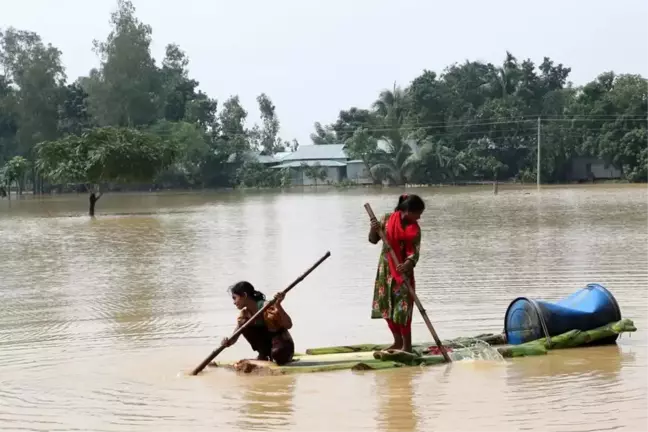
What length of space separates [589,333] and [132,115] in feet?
204

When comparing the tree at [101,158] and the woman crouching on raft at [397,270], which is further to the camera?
the tree at [101,158]

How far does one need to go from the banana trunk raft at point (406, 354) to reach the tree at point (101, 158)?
25971 mm

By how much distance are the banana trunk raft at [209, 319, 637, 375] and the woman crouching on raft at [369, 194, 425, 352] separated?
0.75 feet

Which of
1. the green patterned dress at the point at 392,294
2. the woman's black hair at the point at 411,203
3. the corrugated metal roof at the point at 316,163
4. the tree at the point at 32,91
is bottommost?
the green patterned dress at the point at 392,294

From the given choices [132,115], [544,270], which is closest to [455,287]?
[544,270]

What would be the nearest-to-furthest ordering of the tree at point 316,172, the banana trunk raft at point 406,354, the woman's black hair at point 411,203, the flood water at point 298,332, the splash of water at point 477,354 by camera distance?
the flood water at point 298,332
the banana trunk raft at point 406,354
the woman's black hair at point 411,203
the splash of water at point 477,354
the tree at point 316,172

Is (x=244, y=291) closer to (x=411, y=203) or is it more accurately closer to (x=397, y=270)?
(x=397, y=270)

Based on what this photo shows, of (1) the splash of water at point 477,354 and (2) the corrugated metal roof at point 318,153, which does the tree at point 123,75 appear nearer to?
(2) the corrugated metal roof at point 318,153

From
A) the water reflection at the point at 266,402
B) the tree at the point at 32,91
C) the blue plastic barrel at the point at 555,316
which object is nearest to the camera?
the water reflection at the point at 266,402

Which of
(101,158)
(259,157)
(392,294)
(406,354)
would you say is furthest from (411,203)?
(259,157)

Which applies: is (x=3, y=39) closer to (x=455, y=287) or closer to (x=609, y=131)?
(x=609, y=131)

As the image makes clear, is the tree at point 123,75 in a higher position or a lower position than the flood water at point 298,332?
higher

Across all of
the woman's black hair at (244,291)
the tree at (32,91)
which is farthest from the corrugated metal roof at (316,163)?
the woman's black hair at (244,291)

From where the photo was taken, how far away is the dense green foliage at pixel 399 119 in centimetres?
6041
